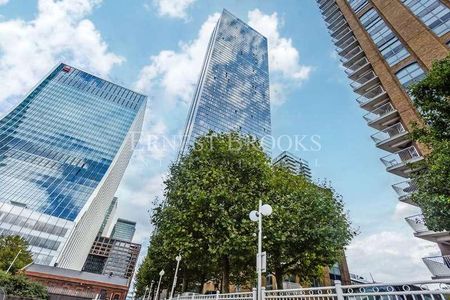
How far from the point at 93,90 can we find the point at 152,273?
114m

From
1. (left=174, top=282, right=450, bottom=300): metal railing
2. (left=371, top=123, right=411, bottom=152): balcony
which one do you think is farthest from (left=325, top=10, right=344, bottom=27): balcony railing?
(left=174, top=282, right=450, bottom=300): metal railing

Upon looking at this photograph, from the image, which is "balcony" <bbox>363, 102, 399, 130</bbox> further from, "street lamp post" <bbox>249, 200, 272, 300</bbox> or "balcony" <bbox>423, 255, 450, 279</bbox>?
"street lamp post" <bbox>249, 200, 272, 300</bbox>

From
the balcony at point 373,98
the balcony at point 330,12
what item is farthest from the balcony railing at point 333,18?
the balcony at point 373,98

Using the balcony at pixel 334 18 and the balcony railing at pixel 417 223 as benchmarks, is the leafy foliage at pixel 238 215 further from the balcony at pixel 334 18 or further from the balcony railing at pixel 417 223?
the balcony at pixel 334 18

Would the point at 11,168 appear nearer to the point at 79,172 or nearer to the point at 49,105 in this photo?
the point at 79,172

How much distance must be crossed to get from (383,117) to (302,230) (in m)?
18.5

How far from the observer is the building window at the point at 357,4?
115 ft

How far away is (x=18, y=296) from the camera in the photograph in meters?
17.0

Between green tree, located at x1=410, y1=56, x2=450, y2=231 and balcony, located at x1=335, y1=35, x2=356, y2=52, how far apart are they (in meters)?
28.5

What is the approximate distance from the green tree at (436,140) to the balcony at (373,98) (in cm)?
1918

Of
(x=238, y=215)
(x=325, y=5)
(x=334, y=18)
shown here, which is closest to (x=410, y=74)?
(x=334, y=18)

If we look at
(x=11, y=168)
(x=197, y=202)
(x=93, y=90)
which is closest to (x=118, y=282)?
(x=11, y=168)

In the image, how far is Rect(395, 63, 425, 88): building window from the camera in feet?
78.3

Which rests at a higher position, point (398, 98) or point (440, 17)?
point (440, 17)
